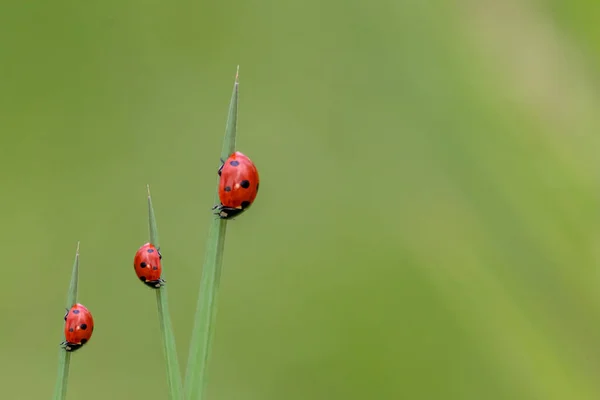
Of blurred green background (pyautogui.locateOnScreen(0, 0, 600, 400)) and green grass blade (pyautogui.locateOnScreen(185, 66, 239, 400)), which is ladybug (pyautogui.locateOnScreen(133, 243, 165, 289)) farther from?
blurred green background (pyautogui.locateOnScreen(0, 0, 600, 400))

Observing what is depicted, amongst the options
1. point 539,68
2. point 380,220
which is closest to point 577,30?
point 539,68

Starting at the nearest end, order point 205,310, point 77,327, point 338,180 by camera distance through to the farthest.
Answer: point 205,310, point 77,327, point 338,180

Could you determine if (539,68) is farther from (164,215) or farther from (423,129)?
(164,215)

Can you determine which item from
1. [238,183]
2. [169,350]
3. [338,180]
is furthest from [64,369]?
[338,180]

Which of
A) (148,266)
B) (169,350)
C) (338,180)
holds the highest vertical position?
(338,180)

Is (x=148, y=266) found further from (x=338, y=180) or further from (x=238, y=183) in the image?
(x=338, y=180)

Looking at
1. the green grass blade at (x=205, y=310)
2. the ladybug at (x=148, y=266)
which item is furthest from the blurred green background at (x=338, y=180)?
the green grass blade at (x=205, y=310)

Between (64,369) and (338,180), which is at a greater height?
(338,180)
